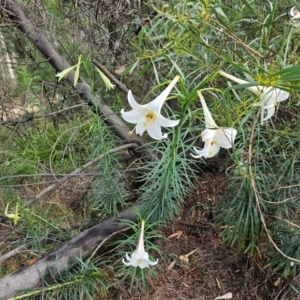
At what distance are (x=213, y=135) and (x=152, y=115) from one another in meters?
0.20

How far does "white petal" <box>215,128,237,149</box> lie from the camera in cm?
110

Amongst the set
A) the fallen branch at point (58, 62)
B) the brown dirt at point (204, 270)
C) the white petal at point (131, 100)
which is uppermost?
the white petal at point (131, 100)

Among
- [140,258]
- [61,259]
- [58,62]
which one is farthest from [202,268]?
[58,62]

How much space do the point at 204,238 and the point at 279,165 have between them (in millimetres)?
630

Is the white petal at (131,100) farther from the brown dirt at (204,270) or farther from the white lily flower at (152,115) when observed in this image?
the brown dirt at (204,270)

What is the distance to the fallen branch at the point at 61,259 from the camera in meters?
1.81

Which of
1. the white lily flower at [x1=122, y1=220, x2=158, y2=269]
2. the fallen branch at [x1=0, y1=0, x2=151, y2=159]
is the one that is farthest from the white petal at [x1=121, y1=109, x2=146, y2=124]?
the fallen branch at [x1=0, y1=0, x2=151, y2=159]

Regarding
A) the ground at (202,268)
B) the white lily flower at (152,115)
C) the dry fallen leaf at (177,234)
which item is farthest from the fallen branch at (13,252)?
the white lily flower at (152,115)

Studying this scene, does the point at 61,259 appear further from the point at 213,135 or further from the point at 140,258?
the point at 213,135

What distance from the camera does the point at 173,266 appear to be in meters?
2.04

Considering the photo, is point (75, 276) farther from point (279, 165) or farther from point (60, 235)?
point (279, 165)

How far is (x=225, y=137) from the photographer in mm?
1123

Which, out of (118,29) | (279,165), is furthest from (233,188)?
(118,29)

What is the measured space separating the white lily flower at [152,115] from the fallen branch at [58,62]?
116cm
